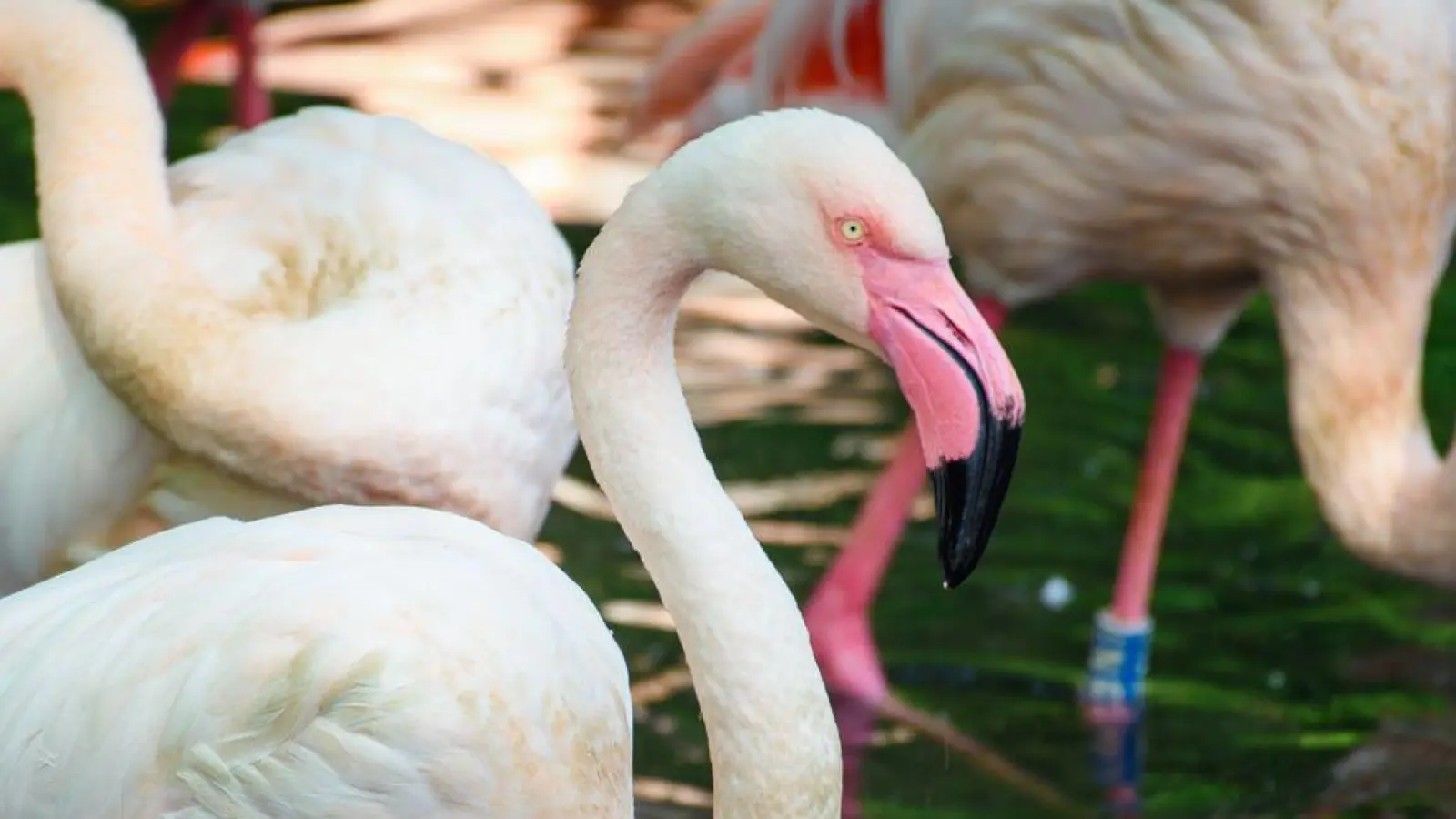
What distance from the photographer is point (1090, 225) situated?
4660 mm

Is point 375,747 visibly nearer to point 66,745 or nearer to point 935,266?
point 66,745

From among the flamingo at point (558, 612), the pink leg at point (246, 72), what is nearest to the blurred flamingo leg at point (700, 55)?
the pink leg at point (246, 72)

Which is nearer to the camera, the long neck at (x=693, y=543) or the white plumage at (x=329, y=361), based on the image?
the long neck at (x=693, y=543)

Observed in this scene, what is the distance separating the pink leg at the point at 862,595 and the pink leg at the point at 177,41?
9.60ft

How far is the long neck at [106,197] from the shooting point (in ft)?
11.5

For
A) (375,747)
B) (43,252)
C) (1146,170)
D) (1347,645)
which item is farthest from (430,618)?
(1347,645)

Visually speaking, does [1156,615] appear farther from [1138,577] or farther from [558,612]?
[558,612]

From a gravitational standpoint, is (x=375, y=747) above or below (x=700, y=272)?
below

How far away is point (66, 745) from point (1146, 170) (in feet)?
7.85

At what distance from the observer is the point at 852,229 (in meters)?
2.89

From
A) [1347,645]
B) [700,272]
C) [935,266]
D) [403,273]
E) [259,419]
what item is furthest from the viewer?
[1347,645]

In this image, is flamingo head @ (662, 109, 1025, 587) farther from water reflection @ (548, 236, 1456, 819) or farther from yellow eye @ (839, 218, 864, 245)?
water reflection @ (548, 236, 1456, 819)

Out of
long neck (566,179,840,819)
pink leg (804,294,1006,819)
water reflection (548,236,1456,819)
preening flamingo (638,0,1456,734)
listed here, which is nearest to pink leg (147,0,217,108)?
water reflection (548,236,1456,819)

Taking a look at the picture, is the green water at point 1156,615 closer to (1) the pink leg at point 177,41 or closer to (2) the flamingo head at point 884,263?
(1) the pink leg at point 177,41
